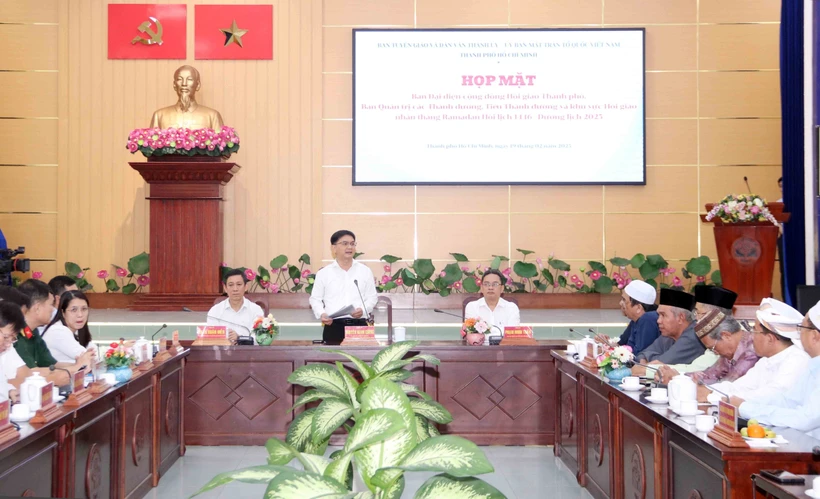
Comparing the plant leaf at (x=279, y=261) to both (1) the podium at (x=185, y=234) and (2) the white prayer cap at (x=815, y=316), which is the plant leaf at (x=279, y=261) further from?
(2) the white prayer cap at (x=815, y=316)

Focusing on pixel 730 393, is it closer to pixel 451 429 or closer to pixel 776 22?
pixel 451 429

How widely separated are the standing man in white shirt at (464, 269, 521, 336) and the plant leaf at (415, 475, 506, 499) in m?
4.11

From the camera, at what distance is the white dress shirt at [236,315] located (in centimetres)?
493

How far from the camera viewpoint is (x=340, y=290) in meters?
5.20

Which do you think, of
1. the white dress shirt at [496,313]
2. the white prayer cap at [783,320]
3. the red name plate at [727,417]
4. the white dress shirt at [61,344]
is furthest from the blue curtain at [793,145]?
the white dress shirt at [61,344]

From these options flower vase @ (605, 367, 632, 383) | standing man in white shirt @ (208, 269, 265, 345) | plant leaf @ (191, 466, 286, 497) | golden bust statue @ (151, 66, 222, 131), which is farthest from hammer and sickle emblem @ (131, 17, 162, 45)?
plant leaf @ (191, 466, 286, 497)

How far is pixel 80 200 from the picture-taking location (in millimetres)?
8227

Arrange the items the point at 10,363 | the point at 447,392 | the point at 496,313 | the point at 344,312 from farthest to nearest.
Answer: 1. the point at 496,313
2. the point at 344,312
3. the point at 447,392
4. the point at 10,363

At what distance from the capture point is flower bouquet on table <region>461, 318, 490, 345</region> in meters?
4.62

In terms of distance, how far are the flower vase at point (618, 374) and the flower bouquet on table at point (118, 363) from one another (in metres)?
2.06

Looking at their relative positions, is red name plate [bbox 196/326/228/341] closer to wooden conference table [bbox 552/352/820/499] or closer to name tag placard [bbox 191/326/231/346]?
name tag placard [bbox 191/326/231/346]

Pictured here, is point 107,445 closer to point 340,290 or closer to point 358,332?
point 358,332

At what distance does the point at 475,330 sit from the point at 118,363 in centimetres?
208

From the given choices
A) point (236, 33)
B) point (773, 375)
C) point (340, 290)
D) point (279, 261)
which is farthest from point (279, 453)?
point (236, 33)
